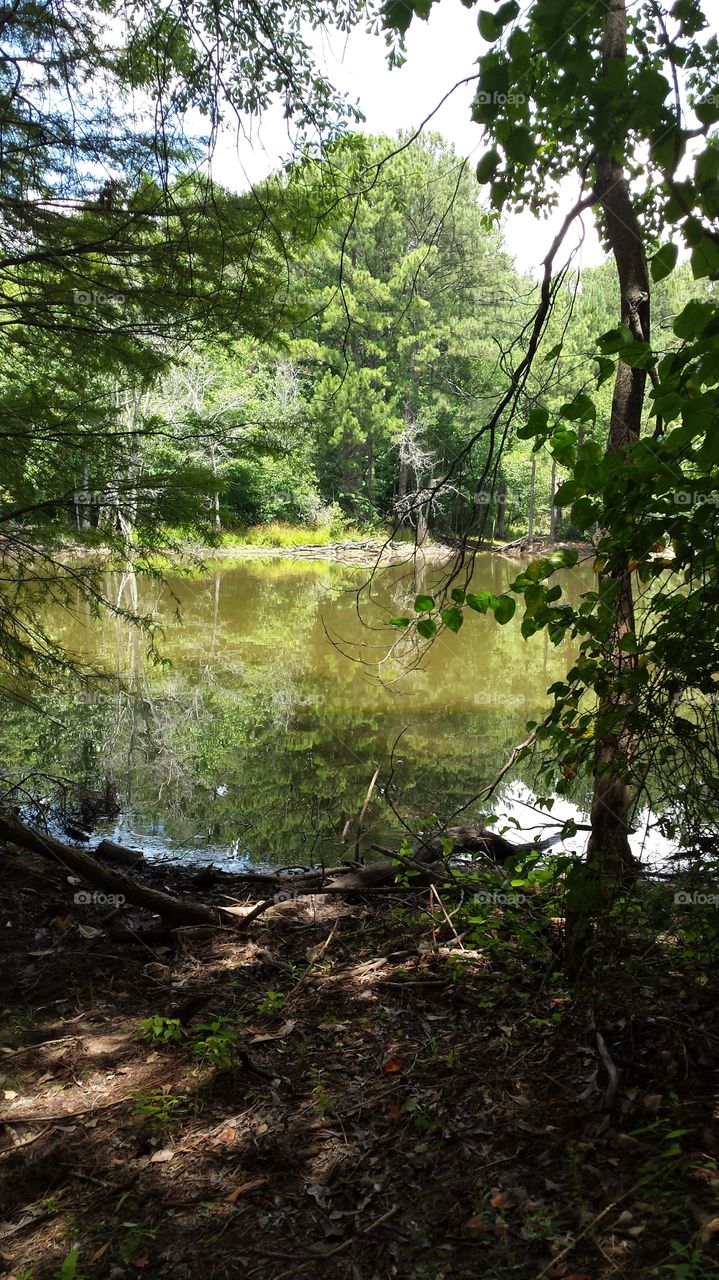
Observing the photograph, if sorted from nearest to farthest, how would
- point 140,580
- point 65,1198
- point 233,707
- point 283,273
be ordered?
point 65,1198
point 283,273
point 233,707
point 140,580

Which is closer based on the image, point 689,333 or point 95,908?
point 689,333

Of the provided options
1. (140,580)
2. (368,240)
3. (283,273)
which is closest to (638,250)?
(283,273)

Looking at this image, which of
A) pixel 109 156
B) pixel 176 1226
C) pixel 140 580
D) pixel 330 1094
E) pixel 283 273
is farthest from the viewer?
pixel 140 580

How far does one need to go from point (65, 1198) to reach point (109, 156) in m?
4.99

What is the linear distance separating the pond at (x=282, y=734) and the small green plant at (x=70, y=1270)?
5.73 feet

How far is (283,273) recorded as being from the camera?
5.52 m

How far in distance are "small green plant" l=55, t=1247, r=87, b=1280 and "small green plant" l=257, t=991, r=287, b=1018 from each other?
1231mm

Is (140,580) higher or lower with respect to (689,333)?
lower

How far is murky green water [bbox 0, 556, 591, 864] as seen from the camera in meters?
6.50

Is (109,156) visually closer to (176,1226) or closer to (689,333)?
(689,333)

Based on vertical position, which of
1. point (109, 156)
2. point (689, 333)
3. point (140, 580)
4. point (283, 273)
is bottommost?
Answer: point (140, 580)

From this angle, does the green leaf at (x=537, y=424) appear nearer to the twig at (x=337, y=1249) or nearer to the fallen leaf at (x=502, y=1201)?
the fallen leaf at (x=502, y=1201)

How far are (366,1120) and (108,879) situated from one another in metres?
1.98

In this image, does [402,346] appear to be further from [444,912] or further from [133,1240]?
[133,1240]
